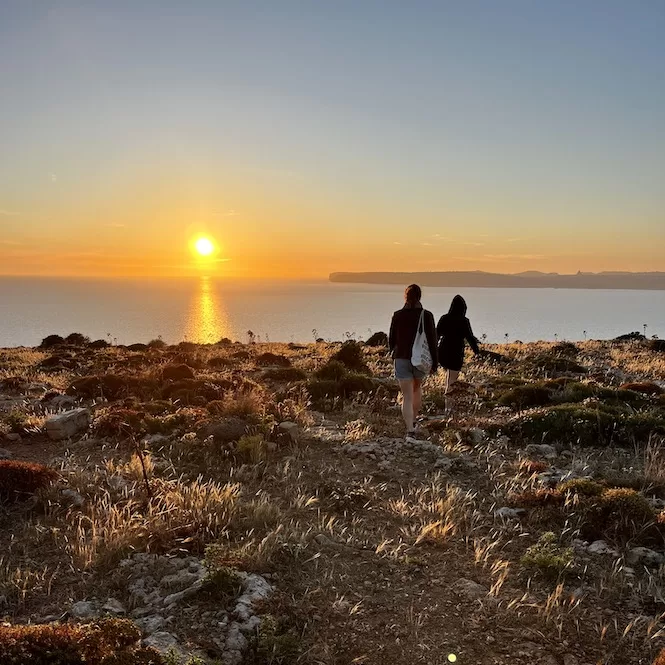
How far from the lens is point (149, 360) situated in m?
18.7

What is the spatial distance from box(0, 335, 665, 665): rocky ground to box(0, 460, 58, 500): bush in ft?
0.07

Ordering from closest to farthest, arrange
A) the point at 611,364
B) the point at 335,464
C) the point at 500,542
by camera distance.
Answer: the point at 500,542
the point at 335,464
the point at 611,364

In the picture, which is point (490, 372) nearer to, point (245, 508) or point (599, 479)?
point (599, 479)

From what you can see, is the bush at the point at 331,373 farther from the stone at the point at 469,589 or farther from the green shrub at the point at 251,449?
the stone at the point at 469,589

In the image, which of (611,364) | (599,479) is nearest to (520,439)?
(599,479)

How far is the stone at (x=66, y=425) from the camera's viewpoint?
8.91 m

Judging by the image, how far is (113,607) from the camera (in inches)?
161

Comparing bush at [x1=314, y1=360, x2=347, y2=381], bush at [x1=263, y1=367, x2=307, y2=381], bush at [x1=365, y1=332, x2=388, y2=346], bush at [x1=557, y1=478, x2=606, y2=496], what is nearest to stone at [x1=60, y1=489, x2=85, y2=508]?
bush at [x1=557, y1=478, x2=606, y2=496]

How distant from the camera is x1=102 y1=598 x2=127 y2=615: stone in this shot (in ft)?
13.3

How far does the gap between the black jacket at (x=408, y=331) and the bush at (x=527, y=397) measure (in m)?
4.09

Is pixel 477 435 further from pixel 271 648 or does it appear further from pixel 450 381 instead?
pixel 271 648

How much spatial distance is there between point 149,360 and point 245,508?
45.9ft

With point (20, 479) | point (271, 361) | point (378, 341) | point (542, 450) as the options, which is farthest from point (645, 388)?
point (378, 341)

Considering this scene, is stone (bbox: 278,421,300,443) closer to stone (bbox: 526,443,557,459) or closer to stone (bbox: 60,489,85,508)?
stone (bbox: 60,489,85,508)
